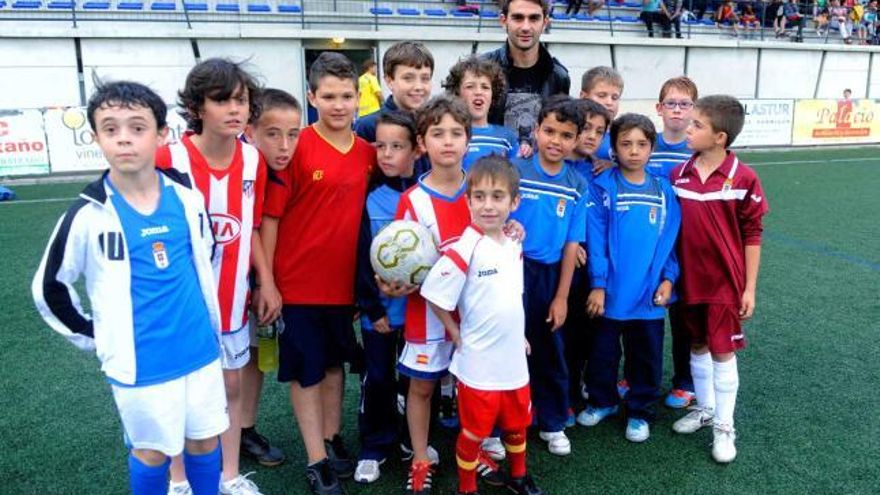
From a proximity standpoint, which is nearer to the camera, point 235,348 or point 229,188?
point 229,188

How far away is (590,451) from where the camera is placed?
3377mm

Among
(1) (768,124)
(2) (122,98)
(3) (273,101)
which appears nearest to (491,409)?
(3) (273,101)

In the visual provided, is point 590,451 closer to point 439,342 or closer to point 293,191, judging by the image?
point 439,342

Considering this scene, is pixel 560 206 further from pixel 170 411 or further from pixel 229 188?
pixel 170 411

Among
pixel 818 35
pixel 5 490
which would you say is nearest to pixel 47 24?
pixel 5 490

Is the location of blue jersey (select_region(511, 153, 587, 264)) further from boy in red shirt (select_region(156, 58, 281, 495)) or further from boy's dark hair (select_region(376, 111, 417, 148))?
boy in red shirt (select_region(156, 58, 281, 495))

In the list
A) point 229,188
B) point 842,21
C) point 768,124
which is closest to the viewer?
point 229,188

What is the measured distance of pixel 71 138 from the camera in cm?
1173

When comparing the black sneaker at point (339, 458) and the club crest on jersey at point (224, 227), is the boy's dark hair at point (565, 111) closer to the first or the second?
the club crest on jersey at point (224, 227)

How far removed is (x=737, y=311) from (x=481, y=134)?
158 cm

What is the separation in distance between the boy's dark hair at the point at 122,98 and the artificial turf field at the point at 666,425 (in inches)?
71.6

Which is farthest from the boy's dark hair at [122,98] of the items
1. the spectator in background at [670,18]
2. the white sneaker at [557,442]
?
the spectator in background at [670,18]

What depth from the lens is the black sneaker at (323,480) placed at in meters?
2.93

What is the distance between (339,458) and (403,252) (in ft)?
4.06
